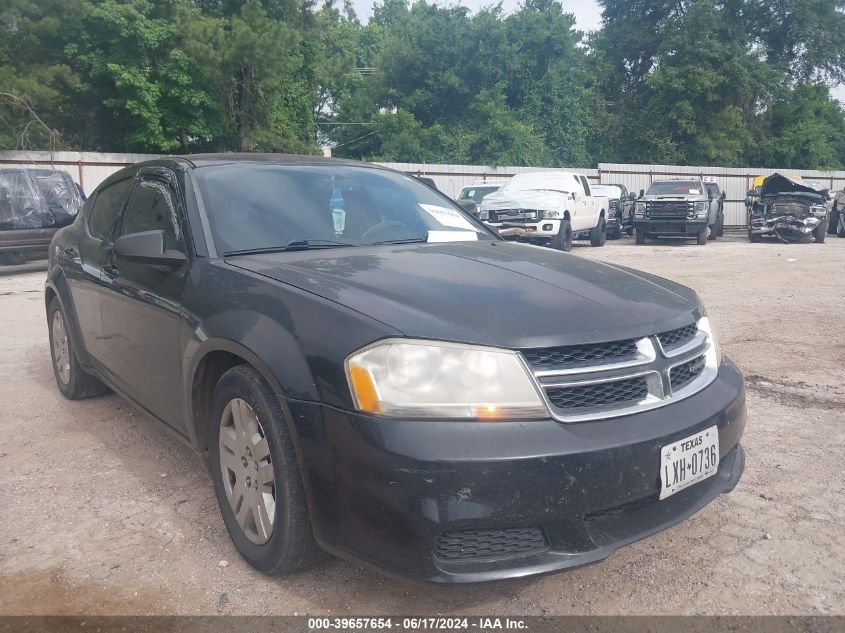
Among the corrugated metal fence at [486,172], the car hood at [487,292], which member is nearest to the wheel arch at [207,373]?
the car hood at [487,292]

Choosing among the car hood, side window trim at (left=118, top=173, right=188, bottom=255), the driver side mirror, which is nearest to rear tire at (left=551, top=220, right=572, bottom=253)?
side window trim at (left=118, top=173, right=188, bottom=255)

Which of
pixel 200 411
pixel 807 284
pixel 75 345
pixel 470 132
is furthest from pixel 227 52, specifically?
pixel 200 411

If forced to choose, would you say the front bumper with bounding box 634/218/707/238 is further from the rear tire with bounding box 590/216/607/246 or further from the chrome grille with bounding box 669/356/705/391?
the chrome grille with bounding box 669/356/705/391

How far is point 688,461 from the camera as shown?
241 cm

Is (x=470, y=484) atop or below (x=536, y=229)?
below

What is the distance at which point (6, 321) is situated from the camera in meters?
8.02

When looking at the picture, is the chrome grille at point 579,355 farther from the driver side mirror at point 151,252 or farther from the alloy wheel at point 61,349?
the alloy wheel at point 61,349

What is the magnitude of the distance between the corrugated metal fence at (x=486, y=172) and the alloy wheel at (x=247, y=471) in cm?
1770

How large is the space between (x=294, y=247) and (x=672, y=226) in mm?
17296

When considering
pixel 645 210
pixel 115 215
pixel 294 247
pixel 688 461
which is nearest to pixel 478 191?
pixel 645 210

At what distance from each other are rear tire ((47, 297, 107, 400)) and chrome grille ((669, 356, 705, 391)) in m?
3.58

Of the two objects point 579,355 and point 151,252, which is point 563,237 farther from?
point 579,355

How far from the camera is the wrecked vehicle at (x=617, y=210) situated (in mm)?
21531

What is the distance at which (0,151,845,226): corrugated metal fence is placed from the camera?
59.8ft
